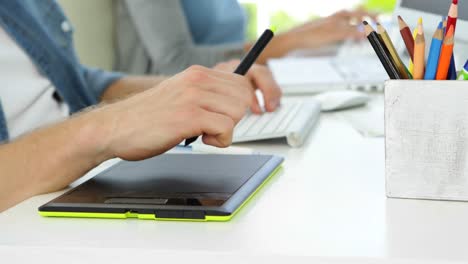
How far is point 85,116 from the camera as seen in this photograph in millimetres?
738

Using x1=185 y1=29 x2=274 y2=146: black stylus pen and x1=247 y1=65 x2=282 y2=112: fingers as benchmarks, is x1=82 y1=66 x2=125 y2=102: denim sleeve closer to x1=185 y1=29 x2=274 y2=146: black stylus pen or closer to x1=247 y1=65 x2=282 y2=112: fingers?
x1=247 y1=65 x2=282 y2=112: fingers

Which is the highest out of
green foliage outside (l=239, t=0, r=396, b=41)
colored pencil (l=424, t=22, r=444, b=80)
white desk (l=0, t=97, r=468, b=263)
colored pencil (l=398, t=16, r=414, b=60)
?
green foliage outside (l=239, t=0, r=396, b=41)

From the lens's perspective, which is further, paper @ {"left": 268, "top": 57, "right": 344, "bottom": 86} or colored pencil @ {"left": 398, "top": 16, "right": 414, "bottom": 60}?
paper @ {"left": 268, "top": 57, "right": 344, "bottom": 86}

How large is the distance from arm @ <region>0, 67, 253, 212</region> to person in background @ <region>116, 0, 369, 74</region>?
1.17m

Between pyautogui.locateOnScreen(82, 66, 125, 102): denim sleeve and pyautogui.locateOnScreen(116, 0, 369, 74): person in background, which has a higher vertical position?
pyautogui.locateOnScreen(116, 0, 369, 74): person in background

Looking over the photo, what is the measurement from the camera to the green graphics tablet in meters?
0.61

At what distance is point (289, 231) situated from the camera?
1.87 feet

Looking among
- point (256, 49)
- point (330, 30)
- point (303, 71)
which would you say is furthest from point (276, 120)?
point (330, 30)

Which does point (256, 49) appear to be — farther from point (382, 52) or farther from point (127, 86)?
point (127, 86)

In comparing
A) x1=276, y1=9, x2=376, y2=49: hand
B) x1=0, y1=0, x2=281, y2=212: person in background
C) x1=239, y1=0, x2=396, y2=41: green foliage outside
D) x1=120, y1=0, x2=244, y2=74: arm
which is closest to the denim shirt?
x1=0, y1=0, x2=281, y2=212: person in background

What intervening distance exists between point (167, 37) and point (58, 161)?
124 cm

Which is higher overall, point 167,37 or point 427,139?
point 167,37

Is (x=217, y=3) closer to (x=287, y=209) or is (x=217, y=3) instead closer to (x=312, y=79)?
Answer: (x=312, y=79)

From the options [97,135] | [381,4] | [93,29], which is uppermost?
[381,4]
